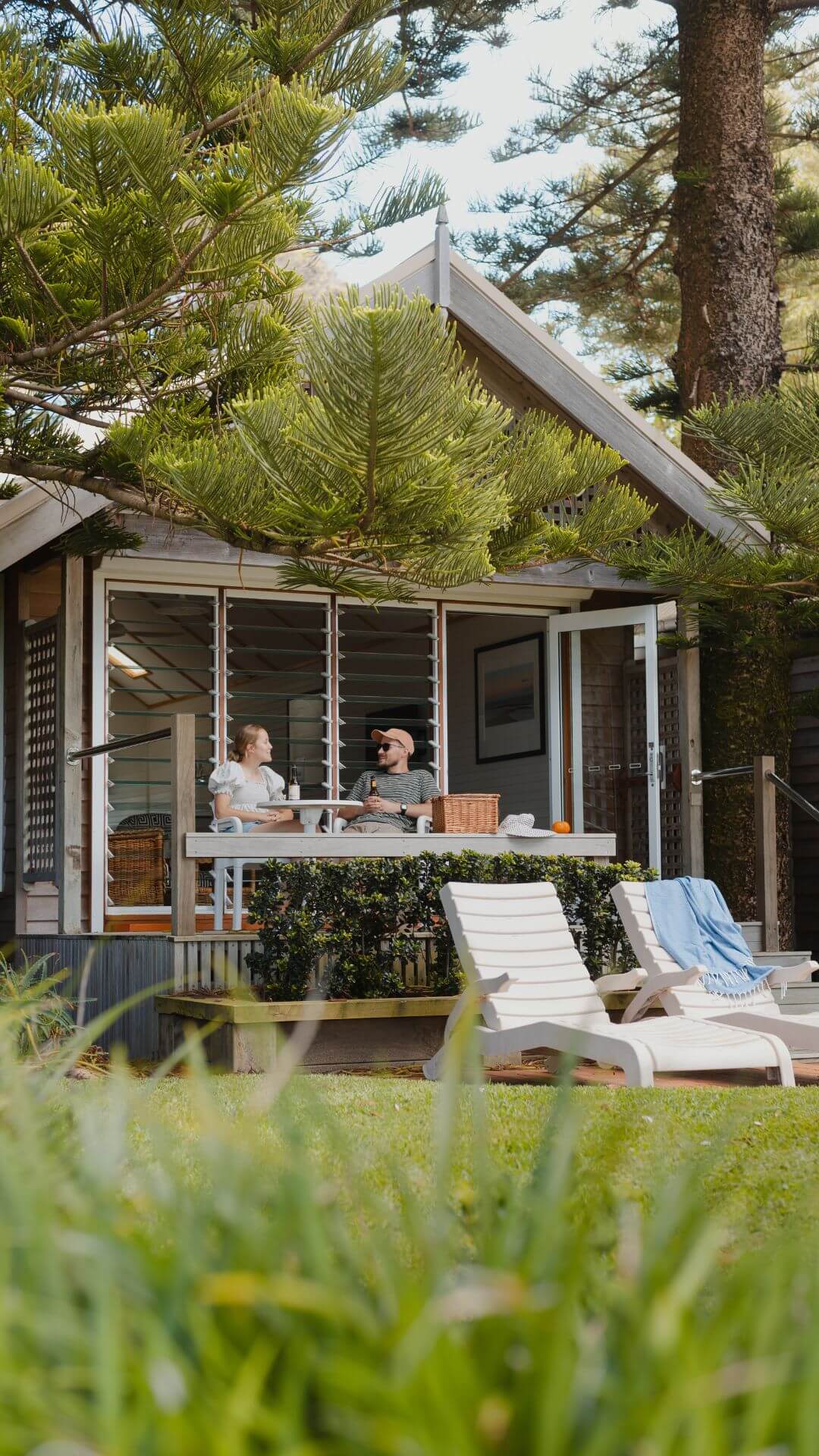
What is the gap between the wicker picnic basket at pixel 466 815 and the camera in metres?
7.60

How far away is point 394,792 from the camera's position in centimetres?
866

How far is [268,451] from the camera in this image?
18.4 feet

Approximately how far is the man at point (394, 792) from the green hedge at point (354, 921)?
1.59 metres

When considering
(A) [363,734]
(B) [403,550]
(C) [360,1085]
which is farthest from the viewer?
(A) [363,734]

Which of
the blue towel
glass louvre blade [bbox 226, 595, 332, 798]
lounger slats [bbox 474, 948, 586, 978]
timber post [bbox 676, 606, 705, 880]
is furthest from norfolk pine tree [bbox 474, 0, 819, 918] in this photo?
lounger slats [bbox 474, 948, 586, 978]

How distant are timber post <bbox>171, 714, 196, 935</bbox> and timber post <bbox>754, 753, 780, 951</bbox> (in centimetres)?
328

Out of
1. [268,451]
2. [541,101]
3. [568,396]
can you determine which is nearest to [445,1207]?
[268,451]

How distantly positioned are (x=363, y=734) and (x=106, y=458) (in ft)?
23.7

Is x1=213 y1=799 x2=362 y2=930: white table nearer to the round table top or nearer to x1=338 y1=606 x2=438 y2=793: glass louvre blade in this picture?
the round table top

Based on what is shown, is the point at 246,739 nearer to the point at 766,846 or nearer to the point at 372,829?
the point at 372,829

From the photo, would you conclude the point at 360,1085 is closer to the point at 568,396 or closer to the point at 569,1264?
the point at 569,1264

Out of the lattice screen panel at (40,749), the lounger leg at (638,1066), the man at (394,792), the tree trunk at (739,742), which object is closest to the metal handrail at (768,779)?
the tree trunk at (739,742)

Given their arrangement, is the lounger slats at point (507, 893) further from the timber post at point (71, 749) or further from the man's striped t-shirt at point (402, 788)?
the timber post at point (71, 749)

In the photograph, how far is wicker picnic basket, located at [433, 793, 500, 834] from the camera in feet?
24.9
